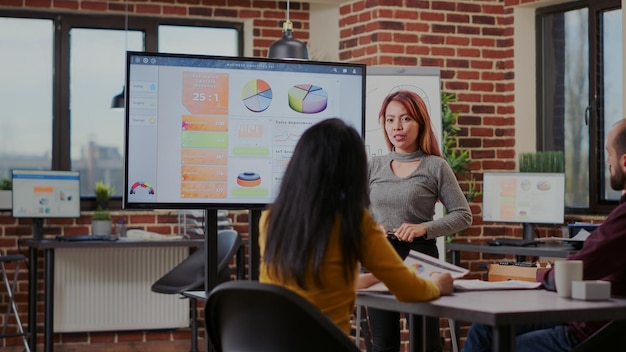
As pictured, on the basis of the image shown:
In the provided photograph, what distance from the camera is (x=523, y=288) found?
103 inches

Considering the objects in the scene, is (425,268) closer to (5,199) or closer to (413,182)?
(413,182)

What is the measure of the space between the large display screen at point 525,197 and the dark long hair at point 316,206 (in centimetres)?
406

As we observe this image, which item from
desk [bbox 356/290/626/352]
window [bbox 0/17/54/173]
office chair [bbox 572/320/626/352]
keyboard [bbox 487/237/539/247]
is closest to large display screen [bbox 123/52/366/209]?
desk [bbox 356/290/626/352]

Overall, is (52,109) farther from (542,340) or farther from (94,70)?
(542,340)

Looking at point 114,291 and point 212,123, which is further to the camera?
point 114,291

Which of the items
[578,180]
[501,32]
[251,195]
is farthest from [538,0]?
[251,195]

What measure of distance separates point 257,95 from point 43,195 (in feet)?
12.2

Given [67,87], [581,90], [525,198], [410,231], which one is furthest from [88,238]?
[581,90]

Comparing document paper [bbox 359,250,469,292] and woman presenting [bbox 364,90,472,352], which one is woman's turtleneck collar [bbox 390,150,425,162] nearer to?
woman presenting [bbox 364,90,472,352]

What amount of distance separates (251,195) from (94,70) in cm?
422

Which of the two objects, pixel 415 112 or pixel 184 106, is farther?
pixel 415 112

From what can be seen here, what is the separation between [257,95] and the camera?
310cm

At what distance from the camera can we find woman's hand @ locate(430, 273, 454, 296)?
242cm

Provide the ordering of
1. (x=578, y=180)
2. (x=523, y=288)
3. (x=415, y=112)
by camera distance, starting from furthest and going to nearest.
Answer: (x=578, y=180) → (x=415, y=112) → (x=523, y=288)
